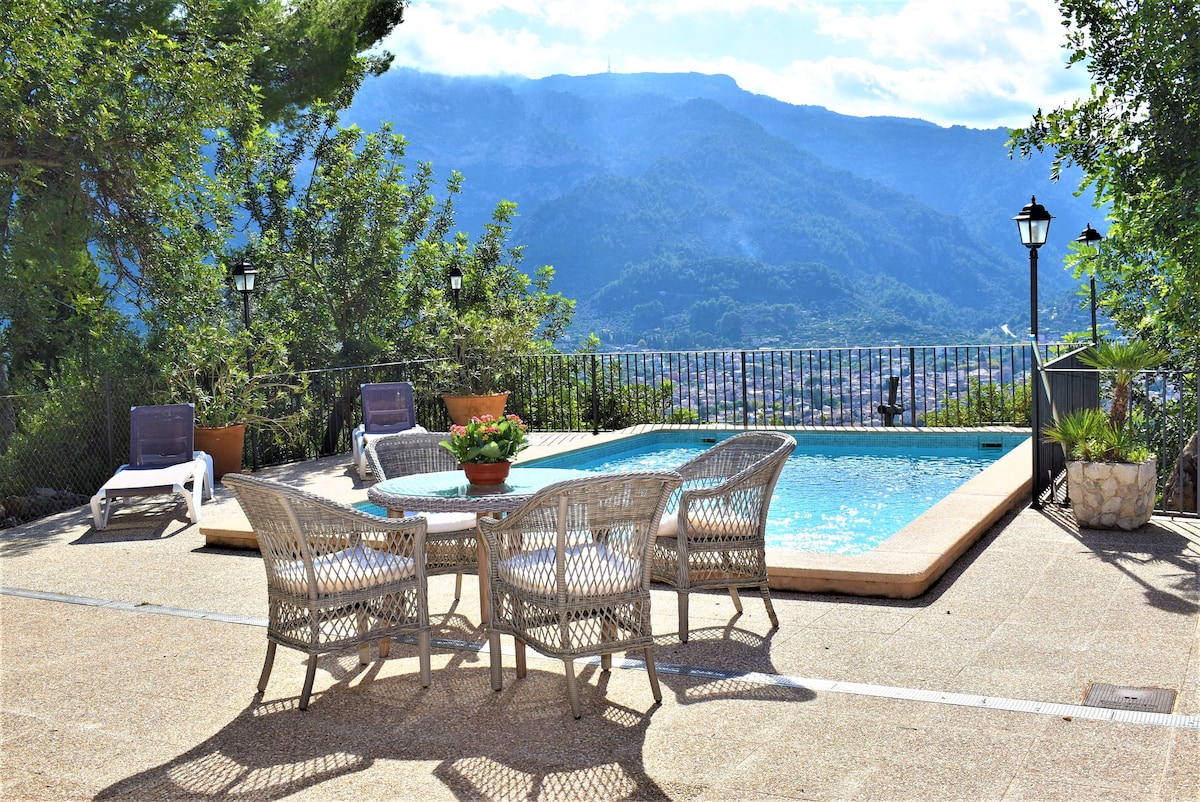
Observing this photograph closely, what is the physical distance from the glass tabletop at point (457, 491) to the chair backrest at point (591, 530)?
30 cm

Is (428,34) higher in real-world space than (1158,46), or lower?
higher

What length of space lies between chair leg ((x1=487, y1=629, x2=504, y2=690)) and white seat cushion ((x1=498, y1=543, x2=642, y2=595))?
240mm

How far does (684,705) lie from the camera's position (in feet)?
10.6

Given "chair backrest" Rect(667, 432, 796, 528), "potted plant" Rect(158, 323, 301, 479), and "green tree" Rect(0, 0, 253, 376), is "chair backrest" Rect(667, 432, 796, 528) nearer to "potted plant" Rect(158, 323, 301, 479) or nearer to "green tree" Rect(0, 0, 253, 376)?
"potted plant" Rect(158, 323, 301, 479)

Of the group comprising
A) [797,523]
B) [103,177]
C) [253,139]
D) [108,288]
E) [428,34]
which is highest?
[428,34]

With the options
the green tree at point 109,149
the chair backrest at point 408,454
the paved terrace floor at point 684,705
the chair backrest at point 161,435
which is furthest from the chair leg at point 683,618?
the green tree at point 109,149

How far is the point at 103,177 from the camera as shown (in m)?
9.22

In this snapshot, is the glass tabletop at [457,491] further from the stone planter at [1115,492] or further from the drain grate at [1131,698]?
the stone planter at [1115,492]

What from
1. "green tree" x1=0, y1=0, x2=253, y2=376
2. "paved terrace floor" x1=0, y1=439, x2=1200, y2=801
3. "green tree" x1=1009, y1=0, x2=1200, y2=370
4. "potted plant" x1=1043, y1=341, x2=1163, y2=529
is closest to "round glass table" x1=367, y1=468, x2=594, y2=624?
"paved terrace floor" x1=0, y1=439, x2=1200, y2=801

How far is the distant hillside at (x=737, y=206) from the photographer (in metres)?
46.2

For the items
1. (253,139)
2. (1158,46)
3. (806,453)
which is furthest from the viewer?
(253,139)

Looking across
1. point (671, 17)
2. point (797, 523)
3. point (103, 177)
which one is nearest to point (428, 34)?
point (671, 17)

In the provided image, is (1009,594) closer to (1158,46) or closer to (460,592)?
(460,592)

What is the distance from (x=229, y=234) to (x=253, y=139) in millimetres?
1353
